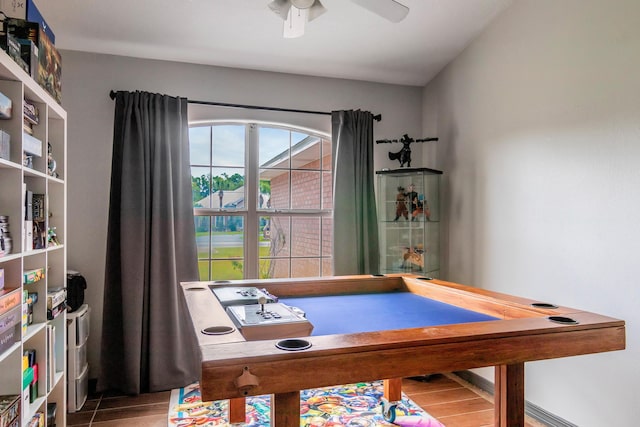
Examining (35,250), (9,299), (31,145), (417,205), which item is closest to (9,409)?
(9,299)

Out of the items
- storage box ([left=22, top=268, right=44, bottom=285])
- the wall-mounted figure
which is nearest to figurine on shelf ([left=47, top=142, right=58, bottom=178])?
storage box ([left=22, top=268, right=44, bottom=285])

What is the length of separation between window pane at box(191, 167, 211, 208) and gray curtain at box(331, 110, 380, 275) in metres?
1.07

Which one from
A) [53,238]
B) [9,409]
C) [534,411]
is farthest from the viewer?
[534,411]

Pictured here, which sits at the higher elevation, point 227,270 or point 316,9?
point 316,9

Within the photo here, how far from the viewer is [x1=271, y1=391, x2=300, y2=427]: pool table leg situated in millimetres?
1315

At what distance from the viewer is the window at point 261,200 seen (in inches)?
141

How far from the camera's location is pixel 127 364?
10.2 ft

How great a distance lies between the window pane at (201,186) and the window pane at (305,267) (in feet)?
2.98

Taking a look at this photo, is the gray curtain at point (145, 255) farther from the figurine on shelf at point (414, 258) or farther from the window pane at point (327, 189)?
the figurine on shelf at point (414, 258)

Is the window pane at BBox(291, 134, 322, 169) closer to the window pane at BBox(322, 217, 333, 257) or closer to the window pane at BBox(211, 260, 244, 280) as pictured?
the window pane at BBox(322, 217, 333, 257)

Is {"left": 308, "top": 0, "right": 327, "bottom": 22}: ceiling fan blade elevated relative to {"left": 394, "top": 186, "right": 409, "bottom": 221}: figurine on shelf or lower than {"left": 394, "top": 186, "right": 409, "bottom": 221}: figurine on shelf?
elevated

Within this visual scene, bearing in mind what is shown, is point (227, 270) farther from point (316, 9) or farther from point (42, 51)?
point (316, 9)

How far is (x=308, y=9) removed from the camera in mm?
2031

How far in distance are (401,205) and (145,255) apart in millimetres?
2077
